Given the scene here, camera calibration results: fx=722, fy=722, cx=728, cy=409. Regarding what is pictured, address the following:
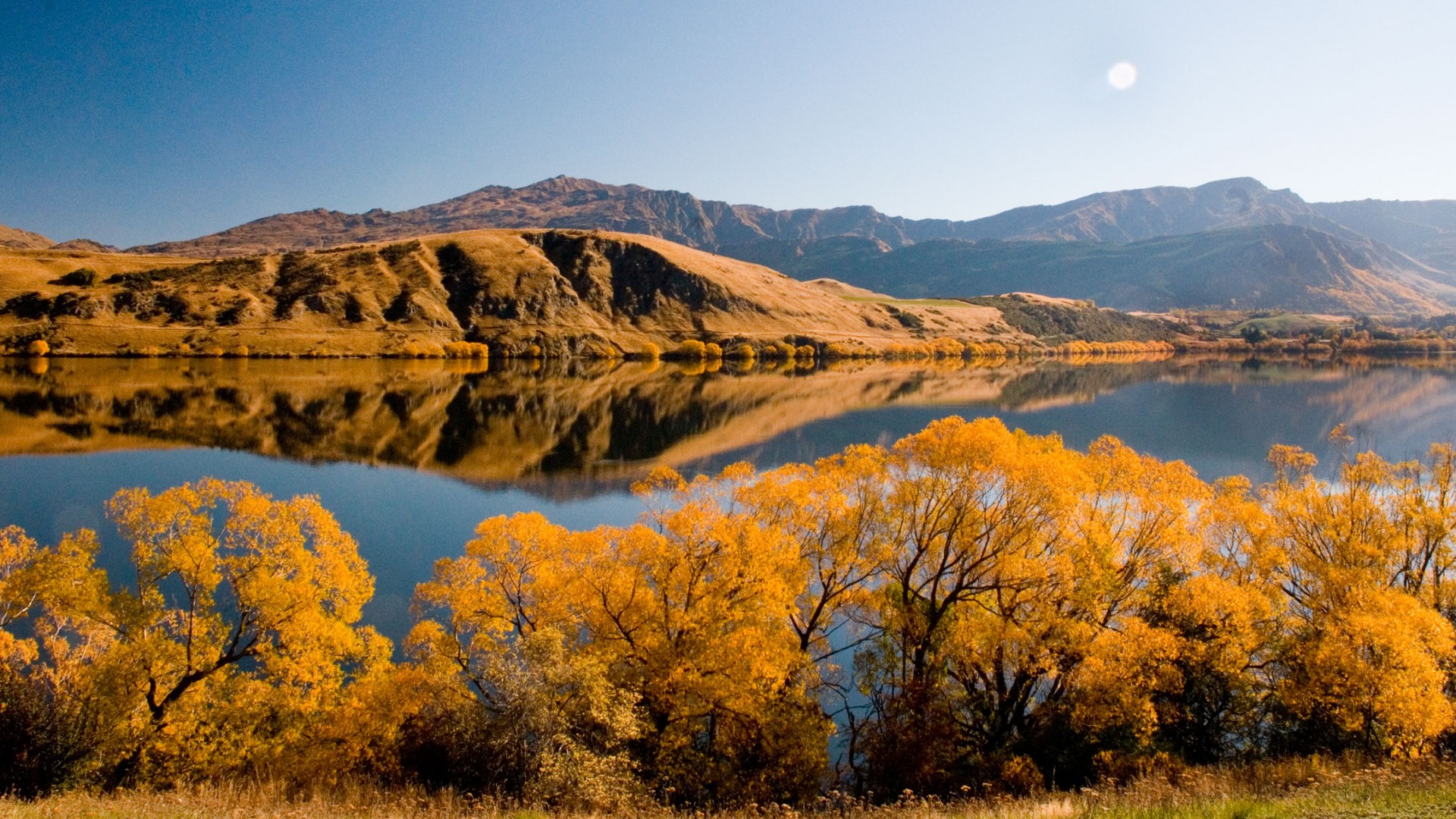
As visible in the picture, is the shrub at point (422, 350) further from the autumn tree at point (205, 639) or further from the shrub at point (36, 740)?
the shrub at point (36, 740)

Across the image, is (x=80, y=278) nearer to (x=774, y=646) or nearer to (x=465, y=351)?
(x=465, y=351)

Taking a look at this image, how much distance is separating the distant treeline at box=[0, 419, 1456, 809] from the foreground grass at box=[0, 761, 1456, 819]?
1.95m

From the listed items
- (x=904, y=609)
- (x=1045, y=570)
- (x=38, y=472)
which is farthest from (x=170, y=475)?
(x=1045, y=570)

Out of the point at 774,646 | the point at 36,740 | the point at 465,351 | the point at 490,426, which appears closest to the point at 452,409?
the point at 490,426

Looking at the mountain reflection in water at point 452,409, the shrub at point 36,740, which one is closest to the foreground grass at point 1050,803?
the shrub at point 36,740

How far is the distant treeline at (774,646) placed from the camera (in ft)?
74.9

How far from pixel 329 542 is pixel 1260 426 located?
111m

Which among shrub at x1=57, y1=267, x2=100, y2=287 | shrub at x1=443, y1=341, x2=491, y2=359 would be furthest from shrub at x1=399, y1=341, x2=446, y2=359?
shrub at x1=57, y1=267, x2=100, y2=287

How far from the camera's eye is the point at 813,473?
125 ft

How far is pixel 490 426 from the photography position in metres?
89.9

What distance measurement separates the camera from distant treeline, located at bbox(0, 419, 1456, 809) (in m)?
22.8

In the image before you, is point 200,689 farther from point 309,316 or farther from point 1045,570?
point 309,316

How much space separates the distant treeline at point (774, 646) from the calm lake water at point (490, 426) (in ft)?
30.2

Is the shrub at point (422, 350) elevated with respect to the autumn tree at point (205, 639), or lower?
elevated
